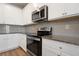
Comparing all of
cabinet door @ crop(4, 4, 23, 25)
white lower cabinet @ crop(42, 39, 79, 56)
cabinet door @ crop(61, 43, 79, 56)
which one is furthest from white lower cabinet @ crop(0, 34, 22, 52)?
cabinet door @ crop(61, 43, 79, 56)

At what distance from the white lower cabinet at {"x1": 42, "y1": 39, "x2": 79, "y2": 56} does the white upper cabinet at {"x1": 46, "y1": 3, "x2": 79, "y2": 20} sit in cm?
54

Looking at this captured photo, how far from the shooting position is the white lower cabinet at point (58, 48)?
3.61 ft

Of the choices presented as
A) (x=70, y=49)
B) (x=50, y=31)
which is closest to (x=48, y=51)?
(x=70, y=49)

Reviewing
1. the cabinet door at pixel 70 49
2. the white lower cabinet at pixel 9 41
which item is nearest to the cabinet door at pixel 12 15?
the white lower cabinet at pixel 9 41

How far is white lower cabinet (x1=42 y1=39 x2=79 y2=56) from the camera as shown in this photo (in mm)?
1101

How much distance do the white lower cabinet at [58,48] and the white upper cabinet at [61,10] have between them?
0.54m

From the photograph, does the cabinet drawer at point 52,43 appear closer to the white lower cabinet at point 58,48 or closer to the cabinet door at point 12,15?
the white lower cabinet at point 58,48

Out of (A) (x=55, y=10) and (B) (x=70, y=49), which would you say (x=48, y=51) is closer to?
(B) (x=70, y=49)

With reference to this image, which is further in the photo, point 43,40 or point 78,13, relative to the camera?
point 43,40

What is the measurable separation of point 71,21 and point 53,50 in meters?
0.72

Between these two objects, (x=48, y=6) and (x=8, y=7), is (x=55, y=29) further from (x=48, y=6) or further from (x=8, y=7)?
(x=8, y=7)

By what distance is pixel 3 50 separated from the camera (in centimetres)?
329

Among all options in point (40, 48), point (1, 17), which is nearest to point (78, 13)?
point (40, 48)

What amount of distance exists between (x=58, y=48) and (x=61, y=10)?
75 cm
